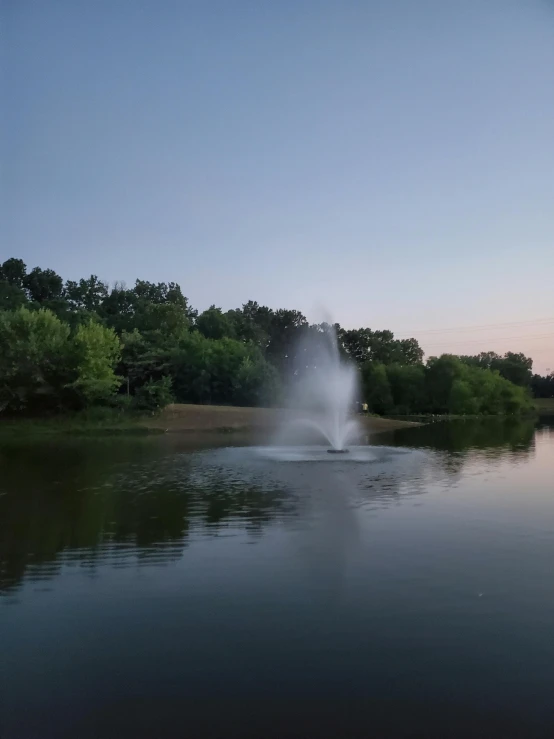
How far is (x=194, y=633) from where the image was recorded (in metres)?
8.02

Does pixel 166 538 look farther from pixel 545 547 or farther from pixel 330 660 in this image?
pixel 545 547

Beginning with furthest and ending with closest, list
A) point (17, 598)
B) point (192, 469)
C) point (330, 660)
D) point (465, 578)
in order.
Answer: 1. point (192, 469)
2. point (465, 578)
3. point (17, 598)
4. point (330, 660)

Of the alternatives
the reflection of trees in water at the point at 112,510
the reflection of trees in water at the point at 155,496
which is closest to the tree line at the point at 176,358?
the reflection of trees in water at the point at 155,496

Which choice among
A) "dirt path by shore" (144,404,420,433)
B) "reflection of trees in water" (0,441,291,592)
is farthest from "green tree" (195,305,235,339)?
"reflection of trees in water" (0,441,291,592)

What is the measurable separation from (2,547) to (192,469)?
471 inches

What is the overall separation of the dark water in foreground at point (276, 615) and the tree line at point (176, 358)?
21.4 m

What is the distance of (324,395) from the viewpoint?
44219 millimetres

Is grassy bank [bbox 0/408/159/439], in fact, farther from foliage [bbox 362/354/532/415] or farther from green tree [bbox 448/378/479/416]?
green tree [bbox 448/378/479/416]

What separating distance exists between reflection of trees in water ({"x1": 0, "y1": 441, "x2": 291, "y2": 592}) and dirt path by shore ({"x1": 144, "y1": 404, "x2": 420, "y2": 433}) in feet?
71.3

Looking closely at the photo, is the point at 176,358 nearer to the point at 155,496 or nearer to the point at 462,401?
the point at 462,401

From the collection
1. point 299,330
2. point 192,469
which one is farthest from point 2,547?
point 299,330

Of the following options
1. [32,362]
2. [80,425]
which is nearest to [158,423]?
[80,425]

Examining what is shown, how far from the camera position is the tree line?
4838 cm

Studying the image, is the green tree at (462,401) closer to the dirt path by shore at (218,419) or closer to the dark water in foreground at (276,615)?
the dirt path by shore at (218,419)
